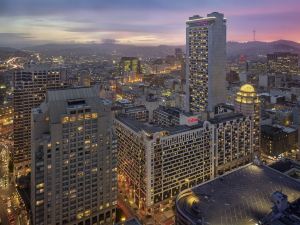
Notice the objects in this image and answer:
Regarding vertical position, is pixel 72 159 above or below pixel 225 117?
below

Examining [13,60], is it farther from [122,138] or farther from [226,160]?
[226,160]

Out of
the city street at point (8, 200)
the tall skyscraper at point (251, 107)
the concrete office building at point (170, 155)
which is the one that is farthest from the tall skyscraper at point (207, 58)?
the city street at point (8, 200)

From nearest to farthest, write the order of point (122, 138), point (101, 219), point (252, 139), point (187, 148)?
point (101, 219), point (187, 148), point (122, 138), point (252, 139)

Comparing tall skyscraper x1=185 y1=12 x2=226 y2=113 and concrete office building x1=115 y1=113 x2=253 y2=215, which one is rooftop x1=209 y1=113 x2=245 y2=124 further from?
tall skyscraper x1=185 y1=12 x2=226 y2=113

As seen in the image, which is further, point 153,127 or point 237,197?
point 153,127

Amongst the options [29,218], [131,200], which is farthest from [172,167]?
[29,218]

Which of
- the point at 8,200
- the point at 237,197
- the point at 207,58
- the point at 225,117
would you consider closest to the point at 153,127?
the point at 225,117

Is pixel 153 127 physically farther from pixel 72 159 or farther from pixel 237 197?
pixel 237 197
